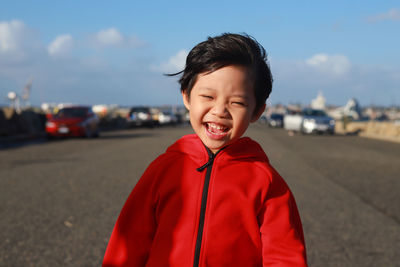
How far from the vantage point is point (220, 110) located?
1.82 m

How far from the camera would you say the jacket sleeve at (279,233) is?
5.77ft

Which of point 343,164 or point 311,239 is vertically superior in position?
point 311,239

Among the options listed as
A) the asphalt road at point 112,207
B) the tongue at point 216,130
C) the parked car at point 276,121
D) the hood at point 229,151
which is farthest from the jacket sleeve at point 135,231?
the parked car at point 276,121

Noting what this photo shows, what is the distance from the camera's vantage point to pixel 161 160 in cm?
192

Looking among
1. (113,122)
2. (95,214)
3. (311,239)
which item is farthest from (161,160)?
(113,122)

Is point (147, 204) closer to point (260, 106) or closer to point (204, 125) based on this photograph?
point (204, 125)

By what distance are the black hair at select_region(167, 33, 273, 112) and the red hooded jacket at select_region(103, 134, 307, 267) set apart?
0.83 feet

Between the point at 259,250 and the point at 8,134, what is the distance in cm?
2051

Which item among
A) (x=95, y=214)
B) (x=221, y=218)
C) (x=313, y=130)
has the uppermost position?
(x=221, y=218)

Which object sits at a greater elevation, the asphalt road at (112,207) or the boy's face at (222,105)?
the boy's face at (222,105)

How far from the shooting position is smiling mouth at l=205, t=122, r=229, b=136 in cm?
186

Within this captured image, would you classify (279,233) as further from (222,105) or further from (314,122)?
(314,122)

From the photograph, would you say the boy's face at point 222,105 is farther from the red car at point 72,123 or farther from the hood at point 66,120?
the hood at point 66,120

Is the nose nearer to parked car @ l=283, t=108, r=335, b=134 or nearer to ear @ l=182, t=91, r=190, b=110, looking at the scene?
ear @ l=182, t=91, r=190, b=110
